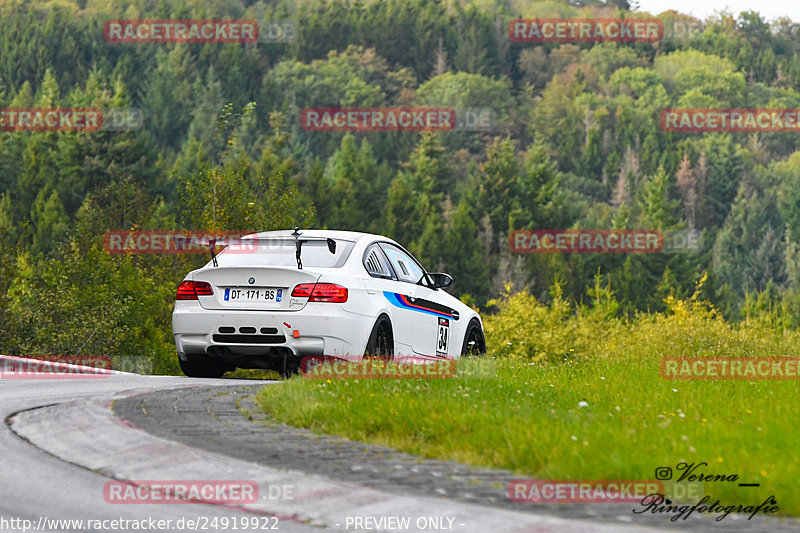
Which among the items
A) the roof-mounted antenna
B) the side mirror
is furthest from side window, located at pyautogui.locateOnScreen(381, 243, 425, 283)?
the roof-mounted antenna

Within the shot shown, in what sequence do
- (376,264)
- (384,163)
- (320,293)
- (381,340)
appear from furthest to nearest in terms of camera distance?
(384,163)
(376,264)
(381,340)
(320,293)

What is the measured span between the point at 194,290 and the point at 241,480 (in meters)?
6.23

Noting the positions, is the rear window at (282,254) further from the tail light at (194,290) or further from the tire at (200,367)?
the tire at (200,367)

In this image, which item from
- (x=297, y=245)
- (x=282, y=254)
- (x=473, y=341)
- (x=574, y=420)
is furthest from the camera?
(x=473, y=341)

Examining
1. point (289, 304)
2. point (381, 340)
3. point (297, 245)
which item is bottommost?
point (381, 340)

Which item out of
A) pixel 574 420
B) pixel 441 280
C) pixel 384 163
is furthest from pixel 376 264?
pixel 384 163

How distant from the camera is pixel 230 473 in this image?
6168 millimetres

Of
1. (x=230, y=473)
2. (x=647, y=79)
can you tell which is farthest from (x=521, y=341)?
(x=647, y=79)

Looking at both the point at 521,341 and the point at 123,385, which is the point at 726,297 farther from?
the point at 123,385

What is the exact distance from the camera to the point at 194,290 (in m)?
12.1

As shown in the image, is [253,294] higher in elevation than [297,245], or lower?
lower

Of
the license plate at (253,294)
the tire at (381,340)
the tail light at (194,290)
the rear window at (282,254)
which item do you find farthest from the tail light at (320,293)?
the tail light at (194,290)

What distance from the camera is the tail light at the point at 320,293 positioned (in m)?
11.7

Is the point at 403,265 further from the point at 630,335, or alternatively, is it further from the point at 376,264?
the point at 630,335
